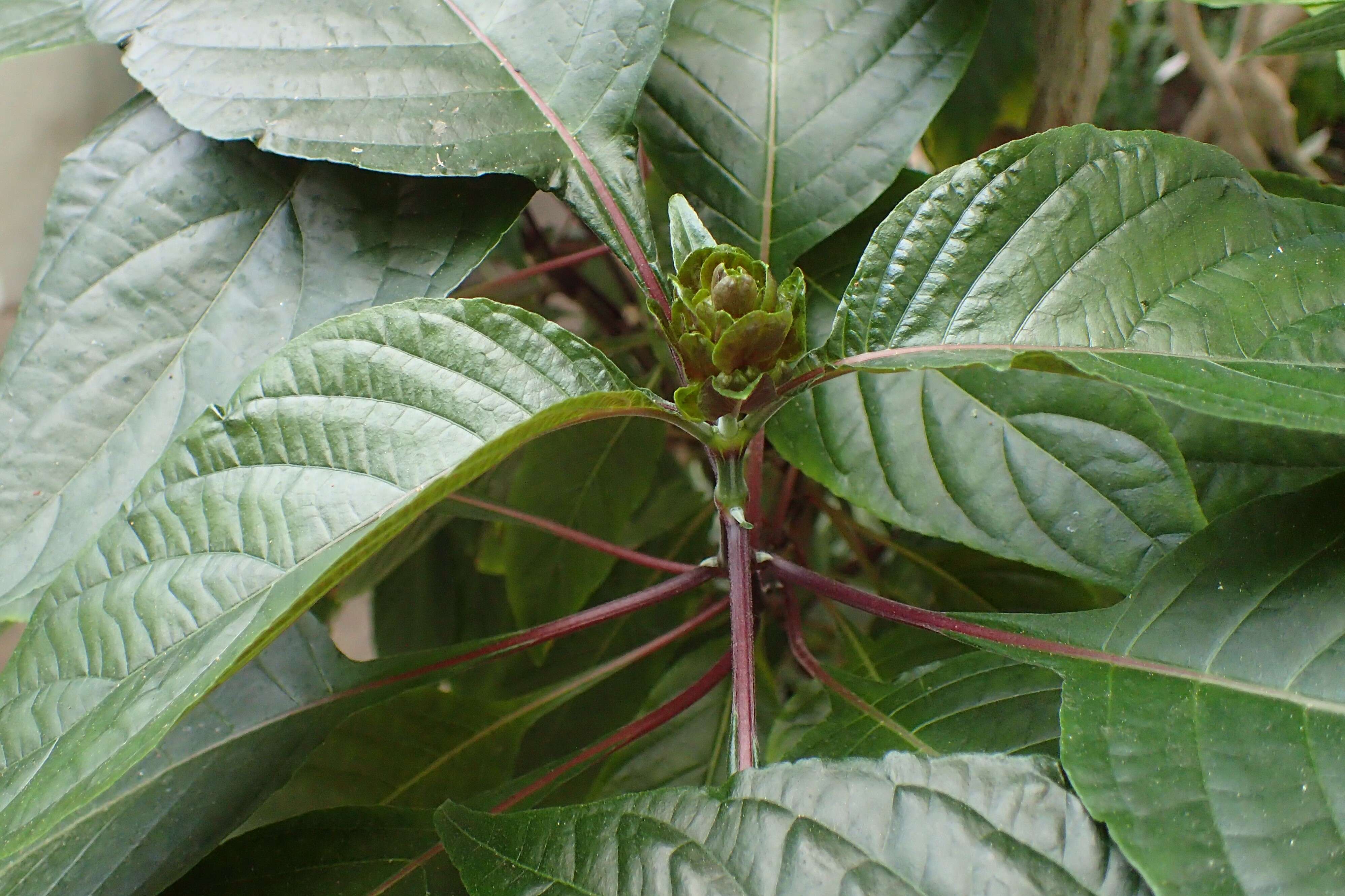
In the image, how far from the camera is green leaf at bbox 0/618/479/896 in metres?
0.53

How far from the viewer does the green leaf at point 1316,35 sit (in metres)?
0.54

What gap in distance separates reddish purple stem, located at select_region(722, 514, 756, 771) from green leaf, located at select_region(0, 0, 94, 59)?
1.85 ft

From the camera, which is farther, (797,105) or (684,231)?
(797,105)

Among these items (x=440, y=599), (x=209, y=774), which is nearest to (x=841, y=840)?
(x=209, y=774)

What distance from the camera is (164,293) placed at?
599 mm

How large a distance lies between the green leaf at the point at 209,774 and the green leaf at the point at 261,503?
146mm

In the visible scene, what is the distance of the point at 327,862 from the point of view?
0.55m

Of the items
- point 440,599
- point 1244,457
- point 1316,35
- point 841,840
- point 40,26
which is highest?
point 40,26

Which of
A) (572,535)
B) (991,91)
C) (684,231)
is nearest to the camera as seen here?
(684,231)

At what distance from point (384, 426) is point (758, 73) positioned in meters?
0.40

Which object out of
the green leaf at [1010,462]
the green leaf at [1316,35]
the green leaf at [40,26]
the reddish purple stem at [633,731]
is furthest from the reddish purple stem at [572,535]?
the green leaf at [1316,35]

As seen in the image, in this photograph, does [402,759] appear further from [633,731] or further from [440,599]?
[440,599]

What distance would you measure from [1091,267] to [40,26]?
0.76m

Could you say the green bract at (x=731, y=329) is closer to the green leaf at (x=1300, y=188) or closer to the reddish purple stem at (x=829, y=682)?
the reddish purple stem at (x=829, y=682)
